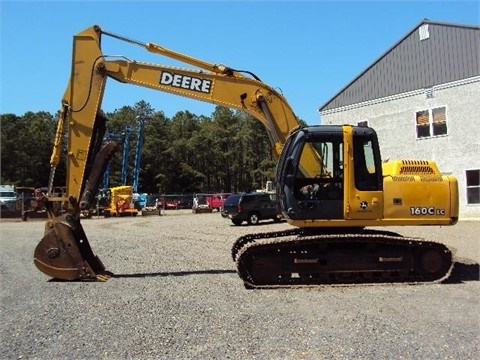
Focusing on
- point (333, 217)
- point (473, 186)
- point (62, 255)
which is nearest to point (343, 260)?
point (333, 217)

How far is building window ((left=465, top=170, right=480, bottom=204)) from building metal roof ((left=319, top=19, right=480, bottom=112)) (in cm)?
464

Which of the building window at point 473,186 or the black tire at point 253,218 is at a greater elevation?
the building window at point 473,186

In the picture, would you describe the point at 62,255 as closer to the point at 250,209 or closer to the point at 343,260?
the point at 343,260

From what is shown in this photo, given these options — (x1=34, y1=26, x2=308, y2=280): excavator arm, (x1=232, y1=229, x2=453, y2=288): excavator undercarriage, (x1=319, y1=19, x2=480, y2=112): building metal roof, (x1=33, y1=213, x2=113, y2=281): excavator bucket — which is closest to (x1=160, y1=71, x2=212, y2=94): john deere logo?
(x1=34, y1=26, x2=308, y2=280): excavator arm

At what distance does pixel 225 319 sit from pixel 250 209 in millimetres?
22179

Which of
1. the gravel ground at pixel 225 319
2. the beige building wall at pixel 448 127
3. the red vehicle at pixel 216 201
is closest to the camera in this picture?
the gravel ground at pixel 225 319

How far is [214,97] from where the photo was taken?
1163 cm

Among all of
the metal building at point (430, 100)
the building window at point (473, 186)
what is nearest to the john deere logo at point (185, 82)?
the metal building at point (430, 100)

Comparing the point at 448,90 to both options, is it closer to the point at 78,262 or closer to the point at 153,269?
the point at 153,269

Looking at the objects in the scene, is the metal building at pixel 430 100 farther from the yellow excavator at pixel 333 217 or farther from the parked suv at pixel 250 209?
the yellow excavator at pixel 333 217

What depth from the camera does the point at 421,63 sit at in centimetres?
2731

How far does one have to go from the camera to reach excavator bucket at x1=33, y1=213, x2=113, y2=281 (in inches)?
404

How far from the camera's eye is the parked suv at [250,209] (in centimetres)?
2900

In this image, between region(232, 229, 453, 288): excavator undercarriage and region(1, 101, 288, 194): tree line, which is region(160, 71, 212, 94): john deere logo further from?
region(1, 101, 288, 194): tree line
